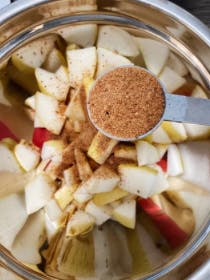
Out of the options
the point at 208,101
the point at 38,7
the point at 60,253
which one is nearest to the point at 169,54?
the point at 208,101

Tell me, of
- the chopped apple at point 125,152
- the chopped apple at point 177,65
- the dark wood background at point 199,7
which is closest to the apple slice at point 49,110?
the chopped apple at point 125,152

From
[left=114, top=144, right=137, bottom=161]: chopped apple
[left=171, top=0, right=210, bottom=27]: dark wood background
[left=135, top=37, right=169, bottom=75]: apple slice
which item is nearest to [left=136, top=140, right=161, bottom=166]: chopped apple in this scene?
[left=114, top=144, right=137, bottom=161]: chopped apple

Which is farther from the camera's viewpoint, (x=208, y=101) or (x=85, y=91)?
(x=85, y=91)

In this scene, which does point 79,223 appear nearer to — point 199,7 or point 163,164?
point 163,164

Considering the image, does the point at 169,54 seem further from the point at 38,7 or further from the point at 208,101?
the point at 38,7

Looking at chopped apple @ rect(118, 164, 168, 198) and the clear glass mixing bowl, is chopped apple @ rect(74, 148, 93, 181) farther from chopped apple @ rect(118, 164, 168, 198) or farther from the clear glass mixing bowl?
the clear glass mixing bowl

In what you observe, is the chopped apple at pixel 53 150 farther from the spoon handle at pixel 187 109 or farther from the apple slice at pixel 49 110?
the spoon handle at pixel 187 109
